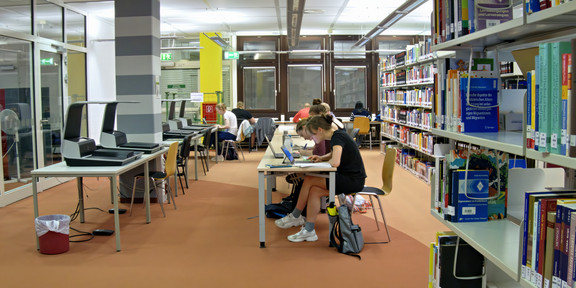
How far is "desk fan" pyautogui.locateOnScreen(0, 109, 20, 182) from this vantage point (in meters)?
6.61

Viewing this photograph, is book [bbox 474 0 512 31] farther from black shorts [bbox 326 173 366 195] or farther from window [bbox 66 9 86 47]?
window [bbox 66 9 86 47]

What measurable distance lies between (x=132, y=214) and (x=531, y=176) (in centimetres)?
472

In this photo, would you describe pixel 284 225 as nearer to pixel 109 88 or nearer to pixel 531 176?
pixel 531 176

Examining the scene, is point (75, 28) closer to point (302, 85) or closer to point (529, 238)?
point (302, 85)

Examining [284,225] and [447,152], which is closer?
[447,152]

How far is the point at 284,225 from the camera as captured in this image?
5.25 meters

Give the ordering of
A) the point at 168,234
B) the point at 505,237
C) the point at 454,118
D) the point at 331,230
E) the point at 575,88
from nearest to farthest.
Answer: the point at 575,88 → the point at 505,237 → the point at 454,118 → the point at 331,230 → the point at 168,234

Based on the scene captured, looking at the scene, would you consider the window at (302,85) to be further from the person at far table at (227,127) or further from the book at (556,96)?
the book at (556,96)

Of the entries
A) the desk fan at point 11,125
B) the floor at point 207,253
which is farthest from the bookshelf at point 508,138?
the desk fan at point 11,125

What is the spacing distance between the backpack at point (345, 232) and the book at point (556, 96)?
2.92m

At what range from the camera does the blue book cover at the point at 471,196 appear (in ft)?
7.45

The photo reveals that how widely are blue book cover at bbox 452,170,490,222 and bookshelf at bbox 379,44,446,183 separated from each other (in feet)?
16.1

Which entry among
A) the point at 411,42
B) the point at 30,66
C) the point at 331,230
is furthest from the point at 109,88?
the point at 411,42

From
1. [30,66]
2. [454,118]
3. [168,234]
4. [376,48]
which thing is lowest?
[168,234]
